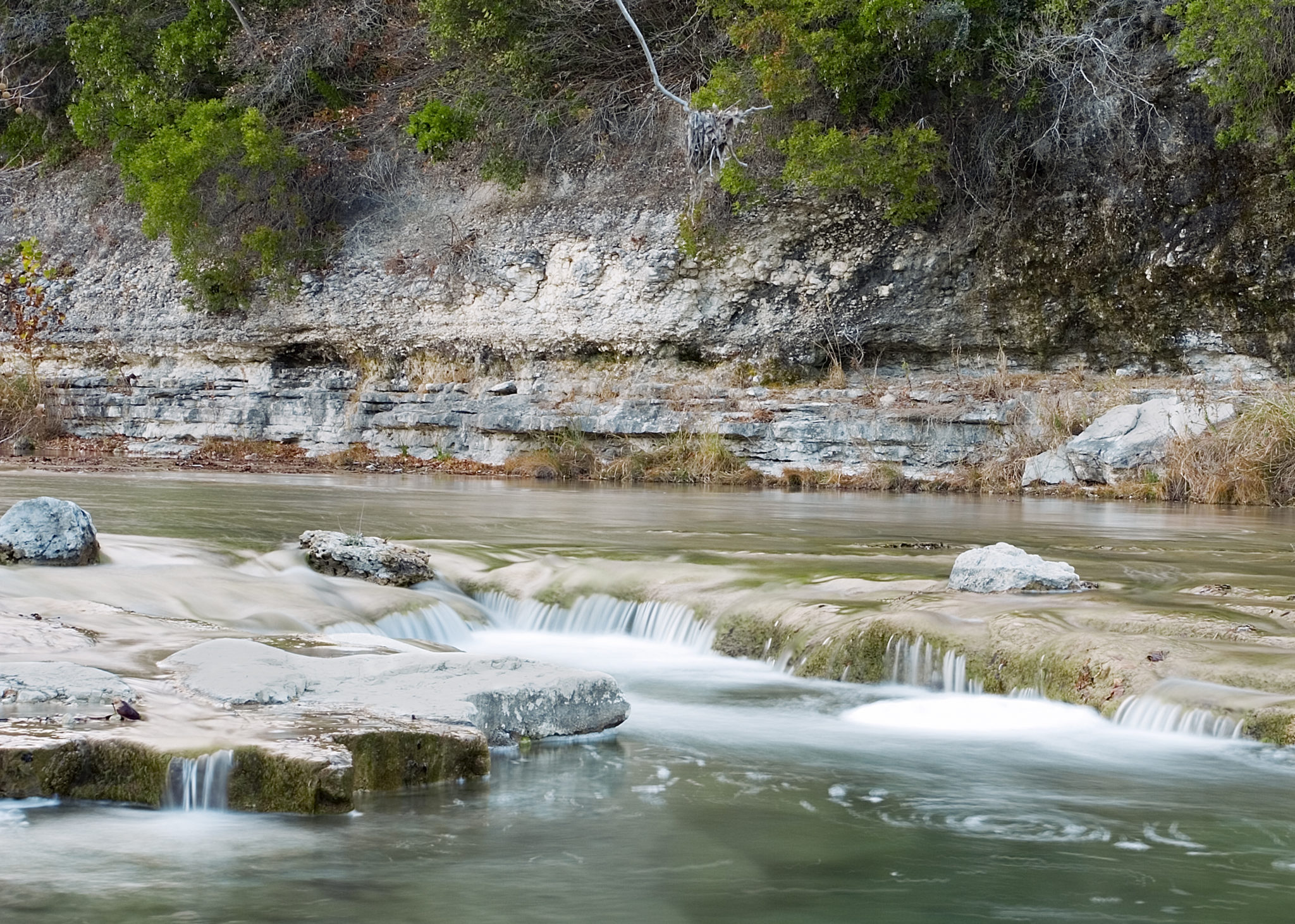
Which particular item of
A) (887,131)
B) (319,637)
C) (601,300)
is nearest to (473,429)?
(601,300)

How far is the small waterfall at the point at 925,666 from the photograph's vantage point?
538 cm

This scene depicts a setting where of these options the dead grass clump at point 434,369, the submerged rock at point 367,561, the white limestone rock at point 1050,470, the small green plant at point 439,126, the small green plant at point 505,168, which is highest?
the small green plant at point 439,126

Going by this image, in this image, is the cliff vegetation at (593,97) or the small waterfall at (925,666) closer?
the small waterfall at (925,666)

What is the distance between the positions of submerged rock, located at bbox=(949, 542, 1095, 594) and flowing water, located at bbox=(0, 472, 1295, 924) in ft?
1.15

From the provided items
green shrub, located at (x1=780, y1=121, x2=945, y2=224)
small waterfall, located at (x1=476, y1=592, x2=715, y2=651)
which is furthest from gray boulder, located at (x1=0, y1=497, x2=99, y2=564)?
green shrub, located at (x1=780, y1=121, x2=945, y2=224)

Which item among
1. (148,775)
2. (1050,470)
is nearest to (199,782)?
(148,775)

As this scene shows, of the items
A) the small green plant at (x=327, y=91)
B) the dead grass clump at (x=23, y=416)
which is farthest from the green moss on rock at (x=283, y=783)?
the small green plant at (x=327, y=91)

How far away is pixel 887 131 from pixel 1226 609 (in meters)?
11.0

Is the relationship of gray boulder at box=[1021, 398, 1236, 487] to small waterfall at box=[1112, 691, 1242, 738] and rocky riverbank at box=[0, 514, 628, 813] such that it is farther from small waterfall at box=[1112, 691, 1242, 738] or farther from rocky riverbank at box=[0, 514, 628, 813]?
rocky riverbank at box=[0, 514, 628, 813]

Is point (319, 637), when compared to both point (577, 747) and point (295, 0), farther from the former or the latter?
point (295, 0)

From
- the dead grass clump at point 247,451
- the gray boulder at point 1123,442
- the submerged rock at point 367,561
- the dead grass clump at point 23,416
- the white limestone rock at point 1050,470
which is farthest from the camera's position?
the dead grass clump at point 23,416

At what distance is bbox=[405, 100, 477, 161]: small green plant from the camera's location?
1969 centimetres

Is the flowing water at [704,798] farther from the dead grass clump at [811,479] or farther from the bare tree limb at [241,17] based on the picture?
the bare tree limb at [241,17]

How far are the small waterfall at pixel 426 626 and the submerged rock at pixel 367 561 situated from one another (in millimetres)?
511
